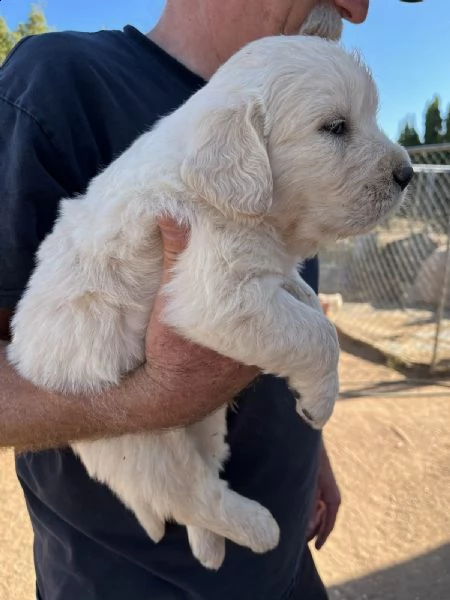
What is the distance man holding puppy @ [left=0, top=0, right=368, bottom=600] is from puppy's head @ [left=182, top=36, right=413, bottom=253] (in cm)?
23

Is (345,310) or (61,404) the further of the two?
(345,310)

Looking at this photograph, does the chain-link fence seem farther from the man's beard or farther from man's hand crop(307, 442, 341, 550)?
the man's beard

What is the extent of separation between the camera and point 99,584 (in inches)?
80.6

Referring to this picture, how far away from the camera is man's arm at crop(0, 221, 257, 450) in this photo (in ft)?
5.70

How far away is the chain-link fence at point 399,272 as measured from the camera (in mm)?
9891

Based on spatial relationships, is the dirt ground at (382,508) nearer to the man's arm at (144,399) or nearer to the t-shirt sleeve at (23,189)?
the man's arm at (144,399)

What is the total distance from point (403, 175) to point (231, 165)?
1.71ft

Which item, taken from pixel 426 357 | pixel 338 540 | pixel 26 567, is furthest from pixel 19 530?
pixel 426 357

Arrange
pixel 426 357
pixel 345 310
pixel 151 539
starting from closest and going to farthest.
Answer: pixel 151 539, pixel 426 357, pixel 345 310

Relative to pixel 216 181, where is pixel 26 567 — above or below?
below

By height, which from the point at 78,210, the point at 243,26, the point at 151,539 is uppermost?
the point at 243,26

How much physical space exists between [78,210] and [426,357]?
25.4 ft

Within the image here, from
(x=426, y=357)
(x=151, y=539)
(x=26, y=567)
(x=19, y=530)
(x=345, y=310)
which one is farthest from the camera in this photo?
(x=345, y=310)

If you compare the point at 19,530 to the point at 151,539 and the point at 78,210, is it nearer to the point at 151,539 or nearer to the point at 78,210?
the point at 151,539
